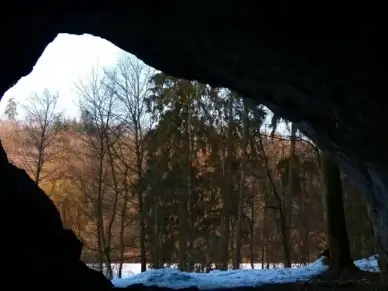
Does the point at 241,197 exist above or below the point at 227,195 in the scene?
below

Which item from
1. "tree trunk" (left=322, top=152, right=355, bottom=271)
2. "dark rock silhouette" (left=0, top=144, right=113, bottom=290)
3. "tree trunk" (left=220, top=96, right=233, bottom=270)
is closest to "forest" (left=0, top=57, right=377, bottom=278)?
"tree trunk" (left=220, top=96, right=233, bottom=270)

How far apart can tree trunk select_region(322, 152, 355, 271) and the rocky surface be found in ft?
9.00

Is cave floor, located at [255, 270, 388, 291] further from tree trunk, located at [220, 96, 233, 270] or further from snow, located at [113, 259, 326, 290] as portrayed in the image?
tree trunk, located at [220, 96, 233, 270]

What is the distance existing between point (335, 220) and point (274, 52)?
5.95 metres

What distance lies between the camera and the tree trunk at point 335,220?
10977 mm

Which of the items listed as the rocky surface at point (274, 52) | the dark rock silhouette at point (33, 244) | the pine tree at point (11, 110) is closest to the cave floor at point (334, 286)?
the rocky surface at point (274, 52)

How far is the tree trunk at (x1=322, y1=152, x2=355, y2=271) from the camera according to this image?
11.0 meters

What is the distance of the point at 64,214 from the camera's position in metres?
28.9

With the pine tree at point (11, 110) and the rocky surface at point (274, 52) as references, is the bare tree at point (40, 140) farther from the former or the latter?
the rocky surface at point (274, 52)

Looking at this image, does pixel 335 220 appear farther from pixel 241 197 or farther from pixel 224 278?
pixel 241 197

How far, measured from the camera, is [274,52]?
6.47 meters

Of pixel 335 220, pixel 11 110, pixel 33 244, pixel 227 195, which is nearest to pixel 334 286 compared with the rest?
pixel 335 220

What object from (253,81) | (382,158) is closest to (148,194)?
(253,81)

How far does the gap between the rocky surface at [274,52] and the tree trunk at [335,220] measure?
9.00 feet
